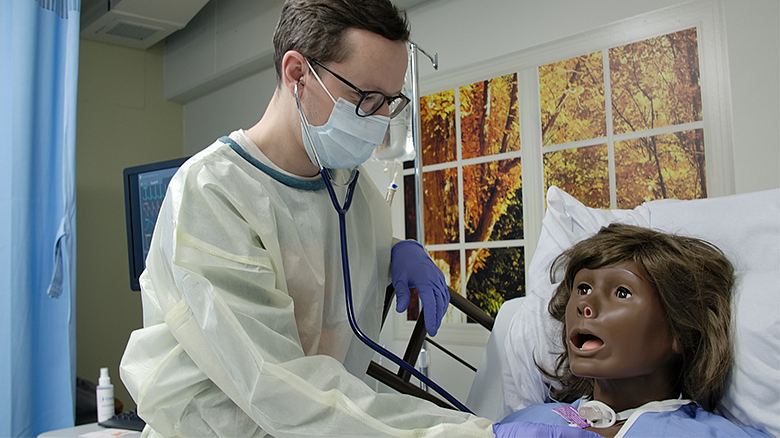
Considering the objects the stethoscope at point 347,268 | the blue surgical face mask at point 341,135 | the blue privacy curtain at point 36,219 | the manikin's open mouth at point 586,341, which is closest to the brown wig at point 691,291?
the manikin's open mouth at point 586,341

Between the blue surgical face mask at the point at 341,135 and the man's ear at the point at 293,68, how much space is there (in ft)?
0.05

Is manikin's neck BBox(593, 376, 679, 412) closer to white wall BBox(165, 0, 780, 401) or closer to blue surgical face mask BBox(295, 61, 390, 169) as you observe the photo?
blue surgical face mask BBox(295, 61, 390, 169)

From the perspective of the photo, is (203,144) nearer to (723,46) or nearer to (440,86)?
(440,86)

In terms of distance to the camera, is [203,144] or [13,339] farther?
[203,144]

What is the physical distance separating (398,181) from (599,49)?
1061mm

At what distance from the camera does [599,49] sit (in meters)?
1.97

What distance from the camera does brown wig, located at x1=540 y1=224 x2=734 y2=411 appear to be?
1.03 metres

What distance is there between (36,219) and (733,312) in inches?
91.8

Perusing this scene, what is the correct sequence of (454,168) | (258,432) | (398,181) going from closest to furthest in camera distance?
(258,432), (454,168), (398,181)

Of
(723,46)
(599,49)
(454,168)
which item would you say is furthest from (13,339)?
(723,46)

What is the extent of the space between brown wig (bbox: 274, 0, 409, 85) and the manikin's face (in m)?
0.63

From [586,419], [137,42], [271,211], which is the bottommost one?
[586,419]

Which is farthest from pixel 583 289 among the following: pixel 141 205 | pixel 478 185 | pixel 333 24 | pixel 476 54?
pixel 141 205

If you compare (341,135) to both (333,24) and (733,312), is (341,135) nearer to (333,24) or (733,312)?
(333,24)
